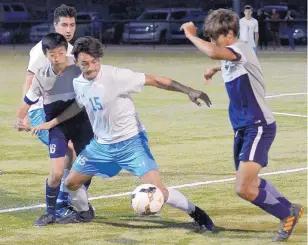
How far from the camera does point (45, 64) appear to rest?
11.4 meters

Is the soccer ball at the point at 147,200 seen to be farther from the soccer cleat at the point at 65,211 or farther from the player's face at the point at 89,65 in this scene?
the soccer cleat at the point at 65,211

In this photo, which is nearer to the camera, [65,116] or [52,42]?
[52,42]

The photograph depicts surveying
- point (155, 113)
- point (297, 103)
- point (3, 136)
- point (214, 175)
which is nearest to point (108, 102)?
point (214, 175)

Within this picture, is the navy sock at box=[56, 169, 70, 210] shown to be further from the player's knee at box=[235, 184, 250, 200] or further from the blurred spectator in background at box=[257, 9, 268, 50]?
the blurred spectator in background at box=[257, 9, 268, 50]

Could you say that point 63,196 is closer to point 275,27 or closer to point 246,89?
point 246,89

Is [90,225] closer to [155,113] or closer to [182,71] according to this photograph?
[155,113]

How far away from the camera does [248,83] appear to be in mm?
9656

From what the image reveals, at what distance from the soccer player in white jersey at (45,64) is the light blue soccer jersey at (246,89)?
2150 mm

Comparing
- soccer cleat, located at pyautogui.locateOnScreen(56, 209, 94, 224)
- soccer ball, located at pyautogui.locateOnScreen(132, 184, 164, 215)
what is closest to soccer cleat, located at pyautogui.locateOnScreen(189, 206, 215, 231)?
soccer ball, located at pyautogui.locateOnScreen(132, 184, 164, 215)

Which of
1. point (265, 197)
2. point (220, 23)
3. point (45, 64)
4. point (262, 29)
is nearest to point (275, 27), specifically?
point (262, 29)

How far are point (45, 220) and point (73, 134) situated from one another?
3.10 feet

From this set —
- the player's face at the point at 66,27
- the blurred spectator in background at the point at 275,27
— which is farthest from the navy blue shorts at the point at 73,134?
the blurred spectator in background at the point at 275,27

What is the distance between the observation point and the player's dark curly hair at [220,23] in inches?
373

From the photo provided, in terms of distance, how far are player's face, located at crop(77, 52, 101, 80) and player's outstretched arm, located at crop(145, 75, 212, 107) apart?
1.64 ft
